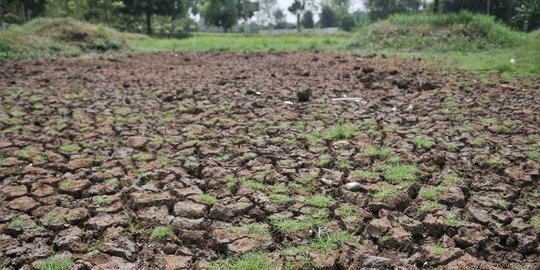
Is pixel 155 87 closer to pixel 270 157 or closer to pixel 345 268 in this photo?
pixel 270 157

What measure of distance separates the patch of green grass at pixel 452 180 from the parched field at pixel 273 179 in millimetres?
14

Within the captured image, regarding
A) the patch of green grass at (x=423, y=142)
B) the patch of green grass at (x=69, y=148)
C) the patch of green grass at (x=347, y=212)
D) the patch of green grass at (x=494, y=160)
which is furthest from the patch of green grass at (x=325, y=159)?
the patch of green grass at (x=69, y=148)

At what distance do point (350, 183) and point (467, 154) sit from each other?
4.04 ft

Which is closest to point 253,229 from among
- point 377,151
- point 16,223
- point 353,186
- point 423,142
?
point 353,186

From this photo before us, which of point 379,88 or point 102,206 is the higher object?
point 379,88

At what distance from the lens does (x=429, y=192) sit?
293 centimetres

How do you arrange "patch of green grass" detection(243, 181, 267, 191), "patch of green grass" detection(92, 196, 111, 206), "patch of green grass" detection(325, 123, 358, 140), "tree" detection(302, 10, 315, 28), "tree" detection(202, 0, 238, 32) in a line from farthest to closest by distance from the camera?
"tree" detection(302, 10, 315, 28), "tree" detection(202, 0, 238, 32), "patch of green grass" detection(325, 123, 358, 140), "patch of green grass" detection(243, 181, 267, 191), "patch of green grass" detection(92, 196, 111, 206)

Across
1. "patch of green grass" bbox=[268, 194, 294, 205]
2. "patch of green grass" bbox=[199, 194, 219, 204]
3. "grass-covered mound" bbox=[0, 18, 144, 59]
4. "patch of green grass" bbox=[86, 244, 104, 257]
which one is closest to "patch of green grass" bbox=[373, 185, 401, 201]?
"patch of green grass" bbox=[268, 194, 294, 205]

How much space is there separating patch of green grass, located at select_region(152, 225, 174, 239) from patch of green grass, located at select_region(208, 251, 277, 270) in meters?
0.39

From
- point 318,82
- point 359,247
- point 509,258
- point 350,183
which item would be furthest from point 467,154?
point 318,82

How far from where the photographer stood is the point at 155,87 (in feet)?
22.3

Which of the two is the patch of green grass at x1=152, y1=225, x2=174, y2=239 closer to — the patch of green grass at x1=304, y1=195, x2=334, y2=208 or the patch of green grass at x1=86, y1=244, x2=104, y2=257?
the patch of green grass at x1=86, y1=244, x2=104, y2=257

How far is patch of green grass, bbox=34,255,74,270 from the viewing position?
7.25ft

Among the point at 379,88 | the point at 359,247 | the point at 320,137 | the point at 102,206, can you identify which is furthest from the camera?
the point at 379,88
